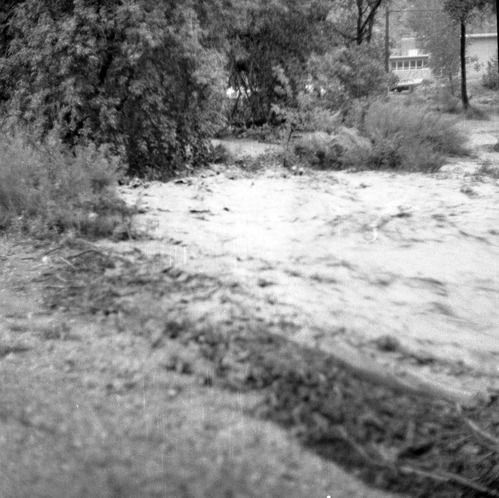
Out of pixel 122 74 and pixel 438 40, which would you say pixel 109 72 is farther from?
pixel 438 40

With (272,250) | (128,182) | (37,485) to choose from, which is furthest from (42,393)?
(128,182)

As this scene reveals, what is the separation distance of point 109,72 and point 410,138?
5.23m

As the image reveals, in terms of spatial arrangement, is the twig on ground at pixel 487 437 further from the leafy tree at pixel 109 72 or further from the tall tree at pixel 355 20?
the tall tree at pixel 355 20

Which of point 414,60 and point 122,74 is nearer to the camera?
point 122,74

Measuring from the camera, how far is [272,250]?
19.4ft

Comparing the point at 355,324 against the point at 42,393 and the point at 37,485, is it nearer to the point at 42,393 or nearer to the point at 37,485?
the point at 42,393

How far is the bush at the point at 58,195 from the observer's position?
6.60 metres

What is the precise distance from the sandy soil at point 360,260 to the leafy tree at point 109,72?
1428 mm

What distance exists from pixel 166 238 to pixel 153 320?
2097 mm

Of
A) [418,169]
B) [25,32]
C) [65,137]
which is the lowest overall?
[418,169]

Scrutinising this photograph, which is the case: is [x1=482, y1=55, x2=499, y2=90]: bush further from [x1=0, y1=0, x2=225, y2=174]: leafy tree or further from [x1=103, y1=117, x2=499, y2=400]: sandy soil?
[x1=103, y1=117, x2=499, y2=400]: sandy soil

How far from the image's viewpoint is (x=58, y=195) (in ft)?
23.6

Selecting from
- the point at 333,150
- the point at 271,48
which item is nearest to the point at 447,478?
the point at 333,150

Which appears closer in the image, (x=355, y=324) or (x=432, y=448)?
(x=432, y=448)
